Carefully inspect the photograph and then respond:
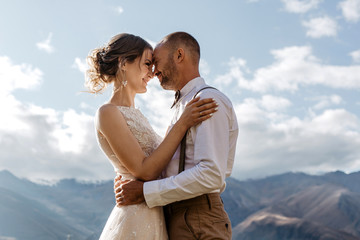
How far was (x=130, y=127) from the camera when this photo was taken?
5.58 metres

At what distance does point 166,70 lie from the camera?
5902 millimetres

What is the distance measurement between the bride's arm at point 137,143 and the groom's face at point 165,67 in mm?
816

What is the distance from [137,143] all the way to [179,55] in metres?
1.38

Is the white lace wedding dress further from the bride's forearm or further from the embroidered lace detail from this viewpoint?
the embroidered lace detail

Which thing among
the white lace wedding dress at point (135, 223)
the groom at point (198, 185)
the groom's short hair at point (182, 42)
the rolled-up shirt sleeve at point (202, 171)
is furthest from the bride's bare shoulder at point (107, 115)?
the groom's short hair at point (182, 42)

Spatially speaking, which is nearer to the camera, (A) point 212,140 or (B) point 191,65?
(A) point 212,140

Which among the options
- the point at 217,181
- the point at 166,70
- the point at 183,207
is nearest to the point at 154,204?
the point at 183,207

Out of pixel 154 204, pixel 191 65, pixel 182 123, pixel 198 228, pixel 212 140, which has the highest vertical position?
pixel 191 65

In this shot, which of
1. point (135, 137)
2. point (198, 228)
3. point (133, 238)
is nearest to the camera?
point (198, 228)

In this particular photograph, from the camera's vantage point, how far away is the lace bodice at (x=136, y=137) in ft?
17.9

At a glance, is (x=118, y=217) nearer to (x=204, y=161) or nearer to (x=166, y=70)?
(x=204, y=161)

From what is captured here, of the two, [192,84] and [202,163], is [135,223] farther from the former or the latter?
[192,84]

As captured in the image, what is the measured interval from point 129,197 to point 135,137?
2.86 feet

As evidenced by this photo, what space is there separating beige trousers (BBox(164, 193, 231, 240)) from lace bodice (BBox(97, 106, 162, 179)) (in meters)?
0.83
